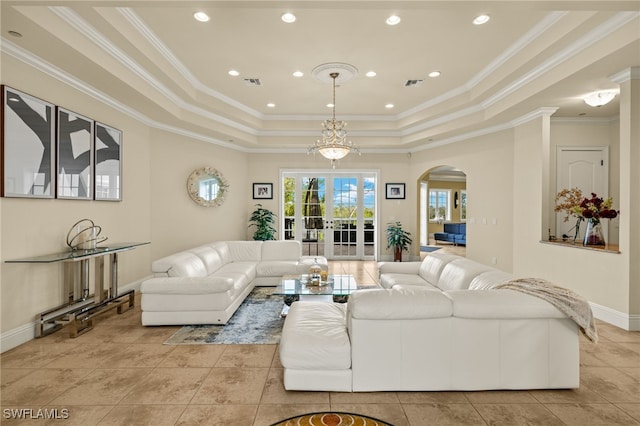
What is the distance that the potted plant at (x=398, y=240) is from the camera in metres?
7.89

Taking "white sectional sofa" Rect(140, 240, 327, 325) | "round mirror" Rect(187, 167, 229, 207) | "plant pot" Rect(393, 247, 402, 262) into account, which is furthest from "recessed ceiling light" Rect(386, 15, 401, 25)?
"plant pot" Rect(393, 247, 402, 262)

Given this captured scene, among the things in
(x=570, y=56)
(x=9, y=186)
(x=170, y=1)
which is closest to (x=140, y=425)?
(x=9, y=186)

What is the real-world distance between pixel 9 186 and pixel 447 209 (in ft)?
45.4

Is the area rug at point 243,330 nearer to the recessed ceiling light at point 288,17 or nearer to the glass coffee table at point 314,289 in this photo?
the glass coffee table at point 314,289

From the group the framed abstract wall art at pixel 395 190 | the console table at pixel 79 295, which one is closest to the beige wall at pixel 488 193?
the framed abstract wall art at pixel 395 190

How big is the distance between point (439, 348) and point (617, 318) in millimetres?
2934

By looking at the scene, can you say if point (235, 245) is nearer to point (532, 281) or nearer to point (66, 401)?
point (66, 401)

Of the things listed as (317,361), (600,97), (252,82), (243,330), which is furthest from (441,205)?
(317,361)

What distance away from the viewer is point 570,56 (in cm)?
362

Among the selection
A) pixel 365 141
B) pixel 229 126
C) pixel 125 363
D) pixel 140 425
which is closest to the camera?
pixel 140 425

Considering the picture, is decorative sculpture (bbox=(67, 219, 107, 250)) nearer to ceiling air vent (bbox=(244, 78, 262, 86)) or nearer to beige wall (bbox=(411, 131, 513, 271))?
ceiling air vent (bbox=(244, 78, 262, 86))

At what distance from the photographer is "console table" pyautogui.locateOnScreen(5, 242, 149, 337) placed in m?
3.41

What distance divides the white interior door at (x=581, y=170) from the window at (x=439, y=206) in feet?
28.1

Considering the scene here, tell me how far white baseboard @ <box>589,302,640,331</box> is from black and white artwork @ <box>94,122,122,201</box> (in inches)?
255
